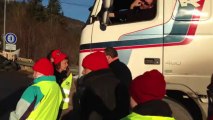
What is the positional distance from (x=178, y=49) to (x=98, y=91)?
2105 millimetres

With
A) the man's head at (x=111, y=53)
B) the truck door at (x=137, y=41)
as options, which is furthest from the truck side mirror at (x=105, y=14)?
the man's head at (x=111, y=53)

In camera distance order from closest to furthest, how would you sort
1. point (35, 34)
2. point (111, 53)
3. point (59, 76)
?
point (59, 76) < point (111, 53) < point (35, 34)

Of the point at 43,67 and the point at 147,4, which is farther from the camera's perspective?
the point at 147,4

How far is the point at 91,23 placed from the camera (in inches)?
299

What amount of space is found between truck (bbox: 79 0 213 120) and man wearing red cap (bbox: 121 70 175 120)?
10.4 ft

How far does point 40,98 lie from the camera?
5.22m

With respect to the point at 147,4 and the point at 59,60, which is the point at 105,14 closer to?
the point at 147,4

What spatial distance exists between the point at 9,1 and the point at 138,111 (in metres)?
68.1

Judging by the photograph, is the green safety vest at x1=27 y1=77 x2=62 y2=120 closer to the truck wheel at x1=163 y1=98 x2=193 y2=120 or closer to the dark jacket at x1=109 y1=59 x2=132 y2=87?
the dark jacket at x1=109 y1=59 x2=132 y2=87

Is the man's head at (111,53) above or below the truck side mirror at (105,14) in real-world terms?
below

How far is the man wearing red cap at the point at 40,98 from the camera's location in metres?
5.13

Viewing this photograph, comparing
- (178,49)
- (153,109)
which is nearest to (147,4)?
(178,49)

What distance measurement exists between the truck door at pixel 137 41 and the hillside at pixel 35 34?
4779 centimetres

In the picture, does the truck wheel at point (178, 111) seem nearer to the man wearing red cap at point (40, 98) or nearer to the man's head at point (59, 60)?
the man's head at point (59, 60)
